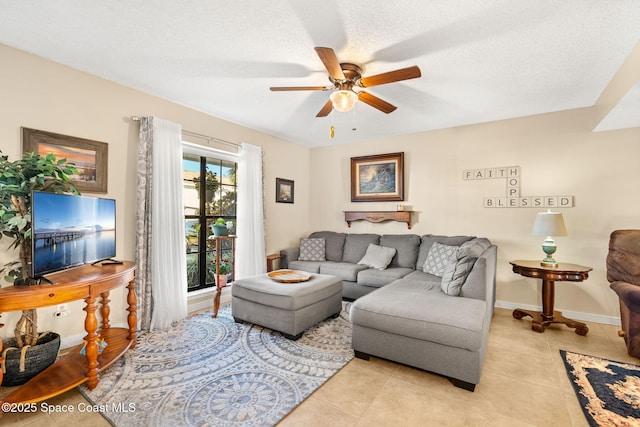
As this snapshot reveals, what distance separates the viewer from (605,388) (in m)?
2.05

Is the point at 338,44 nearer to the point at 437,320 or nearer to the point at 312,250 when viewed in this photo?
the point at 437,320

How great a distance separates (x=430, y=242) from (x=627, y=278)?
194 cm

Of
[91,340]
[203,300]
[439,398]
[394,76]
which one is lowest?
[439,398]

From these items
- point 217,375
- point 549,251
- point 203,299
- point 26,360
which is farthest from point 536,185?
point 26,360

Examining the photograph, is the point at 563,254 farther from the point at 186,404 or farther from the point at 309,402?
the point at 186,404

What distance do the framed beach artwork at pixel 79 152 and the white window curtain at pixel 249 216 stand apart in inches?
65.1

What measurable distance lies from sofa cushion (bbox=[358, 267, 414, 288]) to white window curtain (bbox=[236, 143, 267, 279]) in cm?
149

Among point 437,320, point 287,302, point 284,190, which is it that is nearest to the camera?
point 437,320

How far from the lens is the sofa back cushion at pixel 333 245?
4770 millimetres

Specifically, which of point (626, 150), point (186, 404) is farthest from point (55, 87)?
point (626, 150)

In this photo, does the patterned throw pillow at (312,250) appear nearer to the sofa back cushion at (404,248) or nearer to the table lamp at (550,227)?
the sofa back cushion at (404,248)

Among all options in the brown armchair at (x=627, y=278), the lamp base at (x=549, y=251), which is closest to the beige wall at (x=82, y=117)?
the lamp base at (x=549, y=251)

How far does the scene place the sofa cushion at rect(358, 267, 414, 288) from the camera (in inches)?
148

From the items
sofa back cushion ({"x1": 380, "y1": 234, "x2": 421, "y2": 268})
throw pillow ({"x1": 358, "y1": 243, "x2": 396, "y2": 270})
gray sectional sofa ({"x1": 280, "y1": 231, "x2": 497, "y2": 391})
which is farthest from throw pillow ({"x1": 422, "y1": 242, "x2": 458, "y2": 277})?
throw pillow ({"x1": 358, "y1": 243, "x2": 396, "y2": 270})
